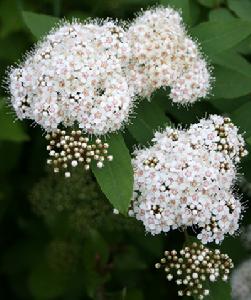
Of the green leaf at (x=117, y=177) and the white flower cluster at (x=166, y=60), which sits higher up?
the white flower cluster at (x=166, y=60)

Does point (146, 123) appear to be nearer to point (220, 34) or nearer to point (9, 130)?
point (220, 34)

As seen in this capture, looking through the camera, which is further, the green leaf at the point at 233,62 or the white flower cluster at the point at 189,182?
the green leaf at the point at 233,62

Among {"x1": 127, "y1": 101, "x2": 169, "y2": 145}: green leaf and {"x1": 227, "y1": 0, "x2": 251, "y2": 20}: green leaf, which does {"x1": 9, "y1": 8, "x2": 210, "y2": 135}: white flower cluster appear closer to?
{"x1": 127, "y1": 101, "x2": 169, "y2": 145}: green leaf

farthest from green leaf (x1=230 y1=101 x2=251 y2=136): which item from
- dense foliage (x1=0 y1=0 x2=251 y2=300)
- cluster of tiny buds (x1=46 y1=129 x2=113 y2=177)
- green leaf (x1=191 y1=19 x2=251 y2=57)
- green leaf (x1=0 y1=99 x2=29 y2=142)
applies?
green leaf (x1=0 y1=99 x2=29 y2=142)

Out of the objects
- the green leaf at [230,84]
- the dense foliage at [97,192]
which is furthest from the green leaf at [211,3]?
the green leaf at [230,84]

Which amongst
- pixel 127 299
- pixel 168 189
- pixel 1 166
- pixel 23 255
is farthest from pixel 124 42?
pixel 23 255

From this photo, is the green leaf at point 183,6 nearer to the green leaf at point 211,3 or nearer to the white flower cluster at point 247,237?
the green leaf at point 211,3

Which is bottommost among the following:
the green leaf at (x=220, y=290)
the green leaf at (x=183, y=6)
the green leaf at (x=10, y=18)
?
the green leaf at (x=10, y=18)
